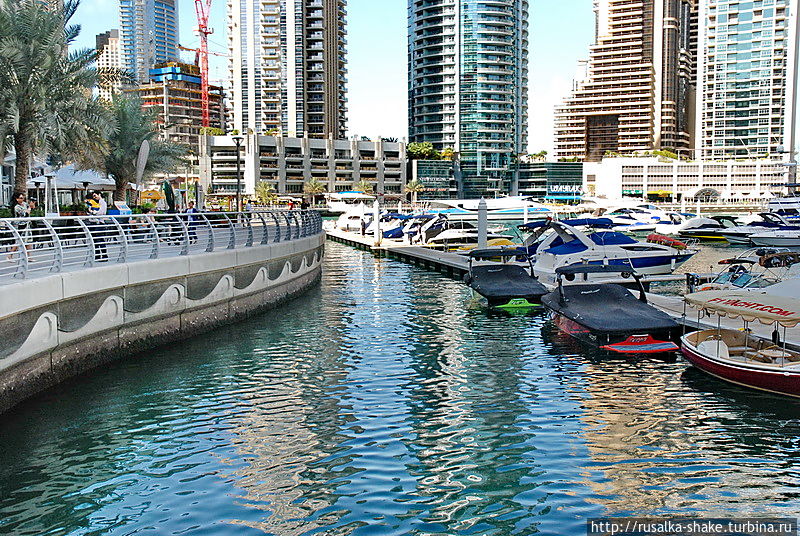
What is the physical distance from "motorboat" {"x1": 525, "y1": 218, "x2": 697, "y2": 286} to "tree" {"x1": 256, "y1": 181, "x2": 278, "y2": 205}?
128585 mm

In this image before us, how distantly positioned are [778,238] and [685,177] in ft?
455

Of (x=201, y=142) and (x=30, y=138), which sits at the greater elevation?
(x=201, y=142)

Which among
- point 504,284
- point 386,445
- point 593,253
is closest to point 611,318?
point 504,284

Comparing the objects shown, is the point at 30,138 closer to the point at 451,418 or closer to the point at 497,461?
the point at 451,418

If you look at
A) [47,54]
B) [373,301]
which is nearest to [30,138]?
[47,54]

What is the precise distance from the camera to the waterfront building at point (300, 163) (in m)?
176

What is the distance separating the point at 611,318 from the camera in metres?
22.2

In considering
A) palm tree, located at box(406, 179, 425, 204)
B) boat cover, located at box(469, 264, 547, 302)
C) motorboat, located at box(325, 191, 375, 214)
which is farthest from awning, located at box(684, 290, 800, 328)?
palm tree, located at box(406, 179, 425, 204)

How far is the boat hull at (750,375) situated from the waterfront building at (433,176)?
178 metres

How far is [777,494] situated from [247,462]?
771 centimetres

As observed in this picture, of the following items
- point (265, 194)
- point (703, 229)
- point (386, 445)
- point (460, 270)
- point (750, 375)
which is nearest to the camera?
point (386, 445)

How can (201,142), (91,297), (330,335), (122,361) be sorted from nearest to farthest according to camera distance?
1. (91,297)
2. (122,361)
3. (330,335)
4. (201,142)

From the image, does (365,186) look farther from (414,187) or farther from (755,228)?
(755,228)

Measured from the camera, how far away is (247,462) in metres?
13.1
